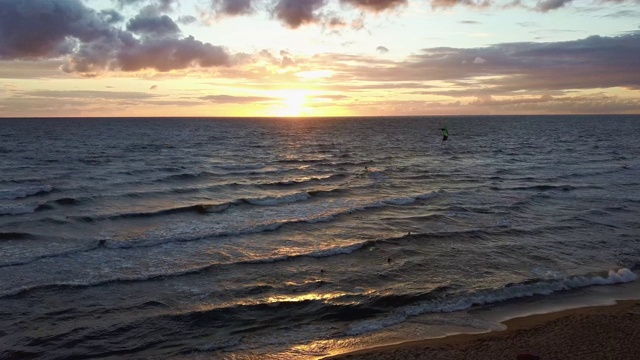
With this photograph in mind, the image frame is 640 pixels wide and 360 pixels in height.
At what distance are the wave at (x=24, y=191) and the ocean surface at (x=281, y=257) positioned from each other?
20cm

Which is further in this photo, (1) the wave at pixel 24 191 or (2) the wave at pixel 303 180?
(2) the wave at pixel 303 180

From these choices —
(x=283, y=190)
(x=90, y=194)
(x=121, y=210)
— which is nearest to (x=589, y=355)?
(x=121, y=210)

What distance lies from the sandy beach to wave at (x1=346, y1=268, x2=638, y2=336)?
4.25 feet

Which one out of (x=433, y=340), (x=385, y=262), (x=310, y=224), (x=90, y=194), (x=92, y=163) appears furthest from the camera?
(x=92, y=163)

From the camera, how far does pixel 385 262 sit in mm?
17203

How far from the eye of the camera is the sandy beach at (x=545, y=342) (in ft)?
33.7

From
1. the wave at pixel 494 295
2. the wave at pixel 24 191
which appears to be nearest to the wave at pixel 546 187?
the wave at pixel 494 295

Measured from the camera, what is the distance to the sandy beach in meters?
10.3

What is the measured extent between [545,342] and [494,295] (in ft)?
10.7

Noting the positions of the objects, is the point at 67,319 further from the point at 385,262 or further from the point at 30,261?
the point at 385,262

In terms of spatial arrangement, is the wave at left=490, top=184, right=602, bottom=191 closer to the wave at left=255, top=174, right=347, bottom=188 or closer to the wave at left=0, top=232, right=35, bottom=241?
the wave at left=255, top=174, right=347, bottom=188

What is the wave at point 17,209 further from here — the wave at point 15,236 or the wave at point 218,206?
the wave at point 15,236

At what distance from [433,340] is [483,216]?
14268mm

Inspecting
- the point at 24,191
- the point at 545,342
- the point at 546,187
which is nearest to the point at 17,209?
the point at 24,191
